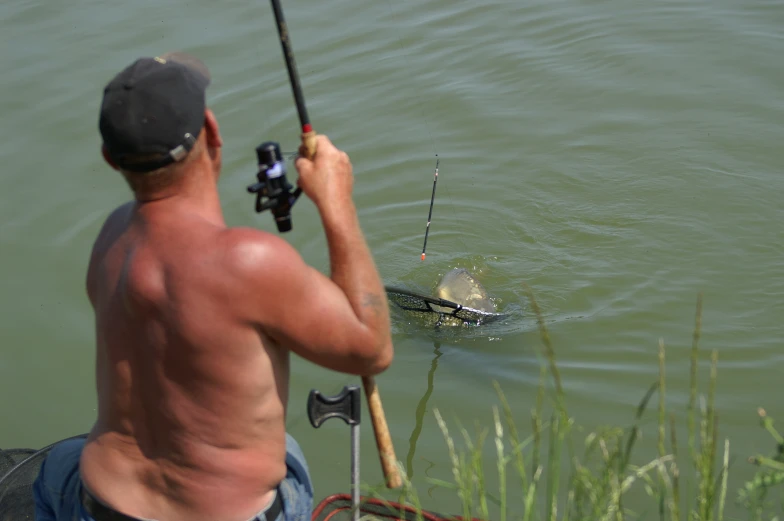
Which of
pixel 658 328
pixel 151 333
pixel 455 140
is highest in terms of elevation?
pixel 151 333

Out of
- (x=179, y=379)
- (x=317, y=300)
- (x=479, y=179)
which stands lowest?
(x=479, y=179)

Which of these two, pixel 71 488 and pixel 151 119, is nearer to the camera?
pixel 151 119

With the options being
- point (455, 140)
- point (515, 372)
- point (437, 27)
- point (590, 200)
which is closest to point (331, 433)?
point (515, 372)

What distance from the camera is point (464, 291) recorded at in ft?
18.3

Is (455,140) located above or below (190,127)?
below

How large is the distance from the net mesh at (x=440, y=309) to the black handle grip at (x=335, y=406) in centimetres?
240

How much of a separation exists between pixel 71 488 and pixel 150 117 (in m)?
1.18

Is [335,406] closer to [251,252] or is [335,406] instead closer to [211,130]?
[251,252]

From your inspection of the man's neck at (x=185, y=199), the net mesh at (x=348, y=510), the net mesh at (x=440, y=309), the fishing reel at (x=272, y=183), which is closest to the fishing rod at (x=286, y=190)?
the fishing reel at (x=272, y=183)

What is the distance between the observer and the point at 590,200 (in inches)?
264

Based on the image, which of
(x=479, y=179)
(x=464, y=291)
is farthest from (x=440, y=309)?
(x=479, y=179)

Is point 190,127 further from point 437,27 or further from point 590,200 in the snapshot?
point 437,27

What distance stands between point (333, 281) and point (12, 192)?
5.60 m

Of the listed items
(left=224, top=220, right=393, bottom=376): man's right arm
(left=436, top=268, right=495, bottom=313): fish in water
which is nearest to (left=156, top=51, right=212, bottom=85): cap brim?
(left=224, top=220, right=393, bottom=376): man's right arm
